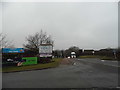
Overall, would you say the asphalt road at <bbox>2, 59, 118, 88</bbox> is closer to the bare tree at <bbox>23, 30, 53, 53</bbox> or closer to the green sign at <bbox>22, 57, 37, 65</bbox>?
the green sign at <bbox>22, 57, 37, 65</bbox>

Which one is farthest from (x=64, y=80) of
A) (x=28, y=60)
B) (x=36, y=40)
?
(x=36, y=40)

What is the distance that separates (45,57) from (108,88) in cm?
2167

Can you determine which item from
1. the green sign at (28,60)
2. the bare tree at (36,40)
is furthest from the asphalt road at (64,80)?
the bare tree at (36,40)

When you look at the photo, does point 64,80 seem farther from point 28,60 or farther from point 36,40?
point 36,40

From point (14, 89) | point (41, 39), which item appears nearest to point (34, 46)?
point (41, 39)

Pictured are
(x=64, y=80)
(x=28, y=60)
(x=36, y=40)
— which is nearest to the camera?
(x=64, y=80)

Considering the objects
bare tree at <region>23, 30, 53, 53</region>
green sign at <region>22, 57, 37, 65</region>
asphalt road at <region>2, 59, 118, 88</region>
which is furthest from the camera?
bare tree at <region>23, 30, 53, 53</region>

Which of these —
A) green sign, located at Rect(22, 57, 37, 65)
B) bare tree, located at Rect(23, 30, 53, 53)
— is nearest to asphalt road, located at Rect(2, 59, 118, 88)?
green sign, located at Rect(22, 57, 37, 65)

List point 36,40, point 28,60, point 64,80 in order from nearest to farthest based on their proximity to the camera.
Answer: point 64,80 < point 28,60 < point 36,40

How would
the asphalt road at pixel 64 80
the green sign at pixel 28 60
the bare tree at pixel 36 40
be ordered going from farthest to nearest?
the bare tree at pixel 36 40 < the green sign at pixel 28 60 < the asphalt road at pixel 64 80

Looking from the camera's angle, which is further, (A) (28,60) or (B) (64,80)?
(A) (28,60)

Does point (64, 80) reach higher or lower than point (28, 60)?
higher

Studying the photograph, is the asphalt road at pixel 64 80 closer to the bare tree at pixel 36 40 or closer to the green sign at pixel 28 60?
the green sign at pixel 28 60

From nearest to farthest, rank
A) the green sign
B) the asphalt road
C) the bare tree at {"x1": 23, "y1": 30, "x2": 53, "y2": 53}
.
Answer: the asphalt road, the green sign, the bare tree at {"x1": 23, "y1": 30, "x2": 53, "y2": 53}
